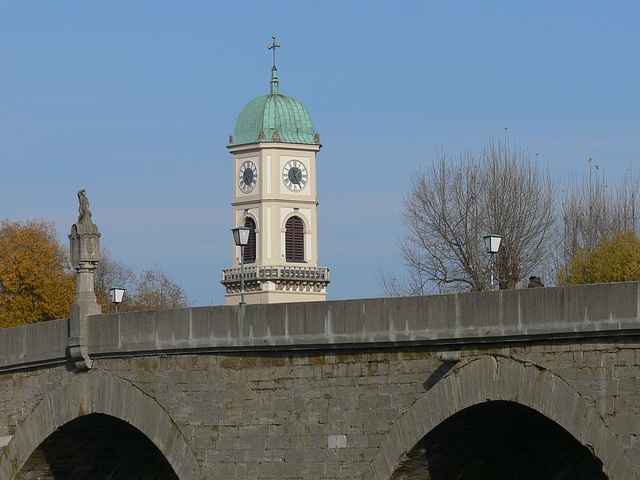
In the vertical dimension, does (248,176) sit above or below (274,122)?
below

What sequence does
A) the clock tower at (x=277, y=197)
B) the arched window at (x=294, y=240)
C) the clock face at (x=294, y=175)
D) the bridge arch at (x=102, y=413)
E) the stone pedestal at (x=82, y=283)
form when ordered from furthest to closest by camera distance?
1. the clock face at (x=294, y=175)
2. the arched window at (x=294, y=240)
3. the clock tower at (x=277, y=197)
4. the stone pedestal at (x=82, y=283)
5. the bridge arch at (x=102, y=413)

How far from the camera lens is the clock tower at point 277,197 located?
95688 mm

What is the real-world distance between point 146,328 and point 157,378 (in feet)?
2.92

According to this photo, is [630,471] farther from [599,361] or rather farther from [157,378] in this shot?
[157,378]

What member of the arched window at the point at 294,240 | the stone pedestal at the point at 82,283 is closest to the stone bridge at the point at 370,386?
the stone pedestal at the point at 82,283

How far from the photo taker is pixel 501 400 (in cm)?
1805

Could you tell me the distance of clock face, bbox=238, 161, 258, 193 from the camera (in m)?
98.7

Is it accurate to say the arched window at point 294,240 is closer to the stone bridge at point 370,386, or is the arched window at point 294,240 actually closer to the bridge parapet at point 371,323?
the stone bridge at point 370,386

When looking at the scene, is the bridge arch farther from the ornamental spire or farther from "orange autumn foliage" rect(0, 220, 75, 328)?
the ornamental spire

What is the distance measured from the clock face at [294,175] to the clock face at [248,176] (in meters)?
2.08

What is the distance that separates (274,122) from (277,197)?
5.34 metres

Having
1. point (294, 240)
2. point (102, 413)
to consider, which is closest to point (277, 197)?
point (294, 240)

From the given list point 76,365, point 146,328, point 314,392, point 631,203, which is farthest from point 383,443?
point 631,203

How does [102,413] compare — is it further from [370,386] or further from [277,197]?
[277,197]
